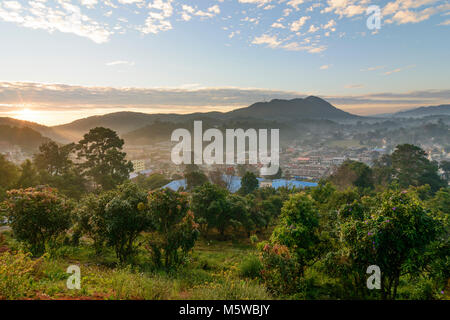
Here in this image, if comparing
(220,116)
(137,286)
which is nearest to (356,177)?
(137,286)

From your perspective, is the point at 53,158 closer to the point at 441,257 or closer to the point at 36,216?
the point at 36,216

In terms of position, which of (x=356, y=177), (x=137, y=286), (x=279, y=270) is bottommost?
(x=356, y=177)

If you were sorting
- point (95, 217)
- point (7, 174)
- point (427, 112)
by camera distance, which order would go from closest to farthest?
point (95, 217) → point (7, 174) → point (427, 112)

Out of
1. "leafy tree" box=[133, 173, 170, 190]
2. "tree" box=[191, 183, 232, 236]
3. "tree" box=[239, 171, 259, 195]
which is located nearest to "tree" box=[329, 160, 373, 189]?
"tree" box=[239, 171, 259, 195]

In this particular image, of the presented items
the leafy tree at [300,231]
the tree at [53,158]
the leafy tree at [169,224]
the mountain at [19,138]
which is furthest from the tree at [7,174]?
the mountain at [19,138]

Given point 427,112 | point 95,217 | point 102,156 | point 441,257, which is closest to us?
point 441,257

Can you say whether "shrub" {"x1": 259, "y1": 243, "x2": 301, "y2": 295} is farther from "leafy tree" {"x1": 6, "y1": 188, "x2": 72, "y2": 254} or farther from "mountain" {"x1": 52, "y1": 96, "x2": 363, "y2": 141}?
"mountain" {"x1": 52, "y1": 96, "x2": 363, "y2": 141}
